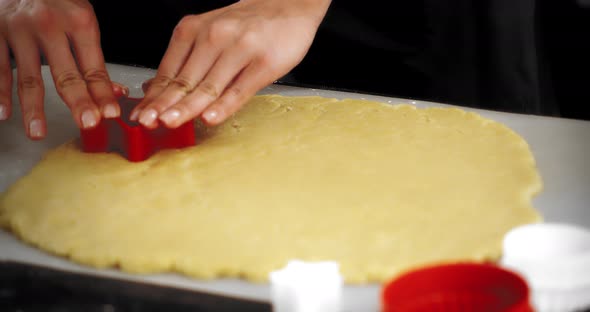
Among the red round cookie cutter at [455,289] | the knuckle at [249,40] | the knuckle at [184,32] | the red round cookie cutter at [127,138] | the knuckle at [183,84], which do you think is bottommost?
the red round cookie cutter at [127,138]

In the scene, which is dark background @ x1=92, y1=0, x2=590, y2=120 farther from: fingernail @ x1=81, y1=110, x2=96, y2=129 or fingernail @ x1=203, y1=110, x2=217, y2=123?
fingernail @ x1=81, y1=110, x2=96, y2=129

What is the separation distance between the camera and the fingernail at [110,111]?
4.58 feet

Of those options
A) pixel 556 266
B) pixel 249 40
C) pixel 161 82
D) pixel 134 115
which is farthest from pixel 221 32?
pixel 556 266

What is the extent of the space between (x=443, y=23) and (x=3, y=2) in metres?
1.13

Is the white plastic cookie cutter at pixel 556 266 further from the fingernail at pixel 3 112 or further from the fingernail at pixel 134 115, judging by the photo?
the fingernail at pixel 3 112

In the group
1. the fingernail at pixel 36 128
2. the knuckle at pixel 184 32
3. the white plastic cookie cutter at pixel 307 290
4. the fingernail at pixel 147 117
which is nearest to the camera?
the white plastic cookie cutter at pixel 307 290

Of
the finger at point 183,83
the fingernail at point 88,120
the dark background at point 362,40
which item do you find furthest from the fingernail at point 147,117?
the dark background at point 362,40

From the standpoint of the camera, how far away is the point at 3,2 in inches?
69.5

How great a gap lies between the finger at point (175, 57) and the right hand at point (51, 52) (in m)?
0.10

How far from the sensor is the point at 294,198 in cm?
122

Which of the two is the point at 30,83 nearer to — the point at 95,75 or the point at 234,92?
the point at 95,75

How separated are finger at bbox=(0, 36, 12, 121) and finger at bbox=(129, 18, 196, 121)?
1.04ft

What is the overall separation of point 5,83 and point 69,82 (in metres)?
0.19

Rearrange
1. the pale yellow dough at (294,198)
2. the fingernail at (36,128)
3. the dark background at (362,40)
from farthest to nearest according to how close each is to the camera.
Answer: the dark background at (362,40), the fingernail at (36,128), the pale yellow dough at (294,198)
